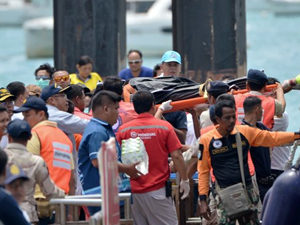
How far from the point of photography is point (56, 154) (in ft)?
31.4

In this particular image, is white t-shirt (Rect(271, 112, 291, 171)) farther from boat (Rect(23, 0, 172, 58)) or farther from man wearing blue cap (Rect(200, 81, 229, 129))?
boat (Rect(23, 0, 172, 58))

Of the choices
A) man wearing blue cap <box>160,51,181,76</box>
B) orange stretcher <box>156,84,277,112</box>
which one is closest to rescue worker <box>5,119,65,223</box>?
orange stretcher <box>156,84,277,112</box>

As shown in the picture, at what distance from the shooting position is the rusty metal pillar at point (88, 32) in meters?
17.4

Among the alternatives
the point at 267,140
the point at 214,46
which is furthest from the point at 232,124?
the point at 214,46

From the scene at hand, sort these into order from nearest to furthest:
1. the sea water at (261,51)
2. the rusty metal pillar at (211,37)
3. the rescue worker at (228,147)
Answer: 1. the rescue worker at (228,147)
2. the rusty metal pillar at (211,37)
3. the sea water at (261,51)

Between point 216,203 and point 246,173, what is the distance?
1.32ft

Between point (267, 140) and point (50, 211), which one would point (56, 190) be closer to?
point (50, 211)

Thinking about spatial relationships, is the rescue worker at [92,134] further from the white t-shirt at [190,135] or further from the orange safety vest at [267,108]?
the white t-shirt at [190,135]

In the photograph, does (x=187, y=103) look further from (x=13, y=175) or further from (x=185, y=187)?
(x=13, y=175)

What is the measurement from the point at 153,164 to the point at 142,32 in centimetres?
3704

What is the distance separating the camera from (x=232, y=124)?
9.76 meters

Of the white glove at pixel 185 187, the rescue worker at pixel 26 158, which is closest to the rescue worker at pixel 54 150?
the rescue worker at pixel 26 158

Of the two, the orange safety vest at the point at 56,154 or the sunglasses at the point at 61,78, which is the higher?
the sunglasses at the point at 61,78

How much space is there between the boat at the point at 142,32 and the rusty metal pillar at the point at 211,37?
27.5 metres
